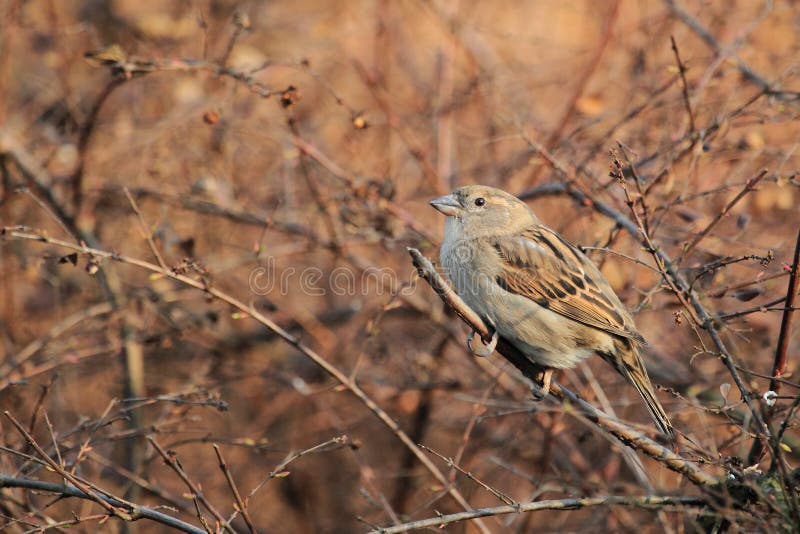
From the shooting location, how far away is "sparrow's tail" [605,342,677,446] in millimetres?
3555

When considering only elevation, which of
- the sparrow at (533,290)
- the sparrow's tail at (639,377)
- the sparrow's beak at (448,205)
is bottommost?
the sparrow's tail at (639,377)

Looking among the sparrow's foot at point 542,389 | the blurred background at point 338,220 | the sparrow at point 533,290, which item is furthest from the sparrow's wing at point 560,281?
the sparrow's foot at point 542,389

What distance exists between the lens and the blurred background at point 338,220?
4.26 m

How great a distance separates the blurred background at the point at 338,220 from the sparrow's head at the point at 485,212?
0.13 m

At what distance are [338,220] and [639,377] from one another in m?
2.07

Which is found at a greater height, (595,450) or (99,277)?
(99,277)

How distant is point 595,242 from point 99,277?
289 centimetres

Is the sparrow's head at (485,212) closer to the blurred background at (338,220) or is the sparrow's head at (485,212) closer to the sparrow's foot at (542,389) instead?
the blurred background at (338,220)

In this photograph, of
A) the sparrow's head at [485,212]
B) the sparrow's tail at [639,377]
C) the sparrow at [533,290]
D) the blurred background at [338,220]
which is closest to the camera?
the sparrow's tail at [639,377]

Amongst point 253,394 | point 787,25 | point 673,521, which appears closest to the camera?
point 673,521

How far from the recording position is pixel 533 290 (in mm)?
4121

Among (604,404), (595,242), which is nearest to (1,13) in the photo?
(595,242)

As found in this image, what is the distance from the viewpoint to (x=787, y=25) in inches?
215

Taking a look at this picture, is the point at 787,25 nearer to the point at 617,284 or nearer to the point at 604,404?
the point at 617,284
